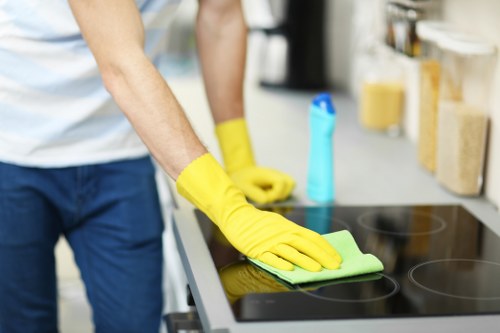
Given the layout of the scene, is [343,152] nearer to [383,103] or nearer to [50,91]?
[383,103]

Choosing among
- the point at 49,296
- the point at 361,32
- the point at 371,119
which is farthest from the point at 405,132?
the point at 49,296

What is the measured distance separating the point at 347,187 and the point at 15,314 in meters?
0.67

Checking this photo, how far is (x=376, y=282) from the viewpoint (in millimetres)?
1124

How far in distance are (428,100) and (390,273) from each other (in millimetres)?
678

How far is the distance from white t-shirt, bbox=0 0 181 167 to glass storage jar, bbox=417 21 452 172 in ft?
1.91

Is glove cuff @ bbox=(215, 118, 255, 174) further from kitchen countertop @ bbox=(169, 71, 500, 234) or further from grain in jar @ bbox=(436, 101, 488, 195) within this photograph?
grain in jar @ bbox=(436, 101, 488, 195)

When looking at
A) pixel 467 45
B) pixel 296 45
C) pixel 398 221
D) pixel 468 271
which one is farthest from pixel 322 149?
pixel 296 45

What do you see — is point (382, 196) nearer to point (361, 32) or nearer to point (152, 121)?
point (152, 121)

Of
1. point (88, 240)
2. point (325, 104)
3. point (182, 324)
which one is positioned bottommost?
point (182, 324)

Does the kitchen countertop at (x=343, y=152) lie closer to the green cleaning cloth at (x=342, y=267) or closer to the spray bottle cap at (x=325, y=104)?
the spray bottle cap at (x=325, y=104)

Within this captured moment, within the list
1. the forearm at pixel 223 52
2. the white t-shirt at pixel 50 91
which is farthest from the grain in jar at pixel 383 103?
the white t-shirt at pixel 50 91

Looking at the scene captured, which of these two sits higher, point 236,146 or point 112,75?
point 112,75

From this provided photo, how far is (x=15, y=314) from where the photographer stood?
1481 mm

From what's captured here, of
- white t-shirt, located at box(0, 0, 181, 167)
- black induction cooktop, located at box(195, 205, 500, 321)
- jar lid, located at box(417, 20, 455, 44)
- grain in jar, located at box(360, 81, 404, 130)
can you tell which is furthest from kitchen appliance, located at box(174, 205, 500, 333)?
grain in jar, located at box(360, 81, 404, 130)
